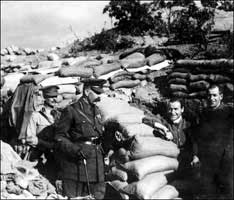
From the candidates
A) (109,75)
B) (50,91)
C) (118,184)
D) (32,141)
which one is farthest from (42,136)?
(118,184)

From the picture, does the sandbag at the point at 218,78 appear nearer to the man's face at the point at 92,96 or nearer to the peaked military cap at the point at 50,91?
the man's face at the point at 92,96

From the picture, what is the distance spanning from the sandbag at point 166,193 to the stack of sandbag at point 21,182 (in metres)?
1.35

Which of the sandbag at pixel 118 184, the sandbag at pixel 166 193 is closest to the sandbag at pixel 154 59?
the sandbag at pixel 118 184

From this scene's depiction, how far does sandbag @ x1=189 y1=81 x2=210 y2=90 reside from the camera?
18.0 feet

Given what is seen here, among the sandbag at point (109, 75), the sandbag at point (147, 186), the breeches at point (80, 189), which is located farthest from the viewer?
the sandbag at point (109, 75)

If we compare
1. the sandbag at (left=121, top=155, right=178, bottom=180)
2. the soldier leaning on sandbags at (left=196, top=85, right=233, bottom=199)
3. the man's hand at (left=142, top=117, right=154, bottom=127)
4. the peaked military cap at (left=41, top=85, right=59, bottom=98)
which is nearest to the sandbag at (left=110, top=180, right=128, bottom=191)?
the sandbag at (left=121, top=155, right=178, bottom=180)

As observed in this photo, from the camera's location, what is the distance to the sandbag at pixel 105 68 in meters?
7.10

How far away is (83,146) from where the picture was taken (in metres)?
5.23

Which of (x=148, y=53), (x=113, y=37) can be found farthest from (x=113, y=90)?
(x=113, y=37)

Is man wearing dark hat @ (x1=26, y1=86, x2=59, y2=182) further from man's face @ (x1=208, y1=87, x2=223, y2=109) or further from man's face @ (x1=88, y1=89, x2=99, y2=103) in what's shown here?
man's face @ (x1=208, y1=87, x2=223, y2=109)

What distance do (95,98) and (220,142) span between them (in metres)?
1.53

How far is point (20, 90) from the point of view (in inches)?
271

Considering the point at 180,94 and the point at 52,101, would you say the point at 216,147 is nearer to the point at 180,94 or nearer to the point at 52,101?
the point at 180,94

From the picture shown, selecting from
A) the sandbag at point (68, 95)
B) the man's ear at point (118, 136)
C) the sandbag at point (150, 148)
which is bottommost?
the sandbag at point (150, 148)
